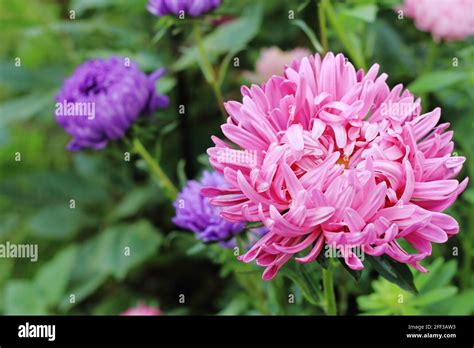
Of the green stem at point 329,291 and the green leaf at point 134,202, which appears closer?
the green stem at point 329,291

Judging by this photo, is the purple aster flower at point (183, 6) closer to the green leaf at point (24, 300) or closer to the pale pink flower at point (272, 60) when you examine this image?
the pale pink flower at point (272, 60)

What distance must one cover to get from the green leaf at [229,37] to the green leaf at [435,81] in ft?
0.66

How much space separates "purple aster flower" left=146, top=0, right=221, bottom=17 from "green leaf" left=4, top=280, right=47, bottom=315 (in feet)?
1.24

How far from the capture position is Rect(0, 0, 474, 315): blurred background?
625mm

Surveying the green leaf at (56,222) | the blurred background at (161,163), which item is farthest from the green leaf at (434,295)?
the green leaf at (56,222)

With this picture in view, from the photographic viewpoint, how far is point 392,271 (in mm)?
425

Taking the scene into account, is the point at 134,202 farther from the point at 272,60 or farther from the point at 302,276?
the point at 302,276

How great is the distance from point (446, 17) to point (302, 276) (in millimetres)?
321

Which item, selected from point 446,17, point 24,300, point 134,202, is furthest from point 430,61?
point 24,300

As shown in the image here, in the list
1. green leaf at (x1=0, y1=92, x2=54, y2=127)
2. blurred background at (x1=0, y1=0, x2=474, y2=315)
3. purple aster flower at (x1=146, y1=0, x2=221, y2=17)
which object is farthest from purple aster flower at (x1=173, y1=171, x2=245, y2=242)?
green leaf at (x1=0, y1=92, x2=54, y2=127)

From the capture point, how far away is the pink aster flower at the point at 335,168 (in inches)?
15.2

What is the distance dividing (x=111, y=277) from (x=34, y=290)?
0.11m
